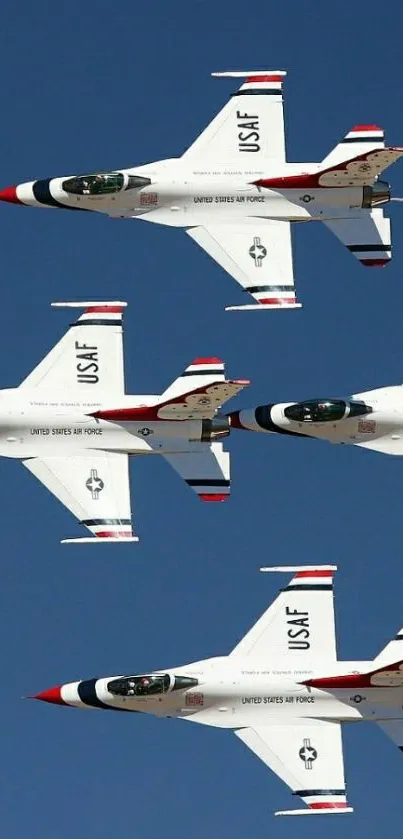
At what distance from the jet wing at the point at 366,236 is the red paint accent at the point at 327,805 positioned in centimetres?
891

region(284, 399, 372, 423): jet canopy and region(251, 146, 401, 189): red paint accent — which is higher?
region(251, 146, 401, 189): red paint accent

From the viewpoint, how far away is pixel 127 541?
2451 inches

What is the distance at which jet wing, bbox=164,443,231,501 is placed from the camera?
206ft

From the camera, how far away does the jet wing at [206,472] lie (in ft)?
206

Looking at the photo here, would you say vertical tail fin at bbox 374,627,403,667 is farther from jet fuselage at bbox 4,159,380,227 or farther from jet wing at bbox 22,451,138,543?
jet fuselage at bbox 4,159,380,227

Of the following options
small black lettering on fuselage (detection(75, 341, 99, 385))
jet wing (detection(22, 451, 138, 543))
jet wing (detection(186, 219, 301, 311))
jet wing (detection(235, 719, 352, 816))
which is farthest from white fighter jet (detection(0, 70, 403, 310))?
jet wing (detection(235, 719, 352, 816))

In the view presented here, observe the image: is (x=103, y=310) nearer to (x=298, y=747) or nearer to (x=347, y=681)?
(x=347, y=681)

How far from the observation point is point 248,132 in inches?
2522

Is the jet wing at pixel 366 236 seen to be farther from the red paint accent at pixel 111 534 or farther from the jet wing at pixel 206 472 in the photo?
the red paint accent at pixel 111 534

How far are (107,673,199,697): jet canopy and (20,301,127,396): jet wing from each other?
4776 millimetres

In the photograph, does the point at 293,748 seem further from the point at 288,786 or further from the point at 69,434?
the point at 69,434

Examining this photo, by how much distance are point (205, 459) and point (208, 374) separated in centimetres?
140

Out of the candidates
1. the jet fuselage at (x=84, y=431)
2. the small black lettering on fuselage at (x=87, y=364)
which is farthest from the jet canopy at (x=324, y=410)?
the small black lettering on fuselage at (x=87, y=364)

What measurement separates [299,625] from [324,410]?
11.7 ft
